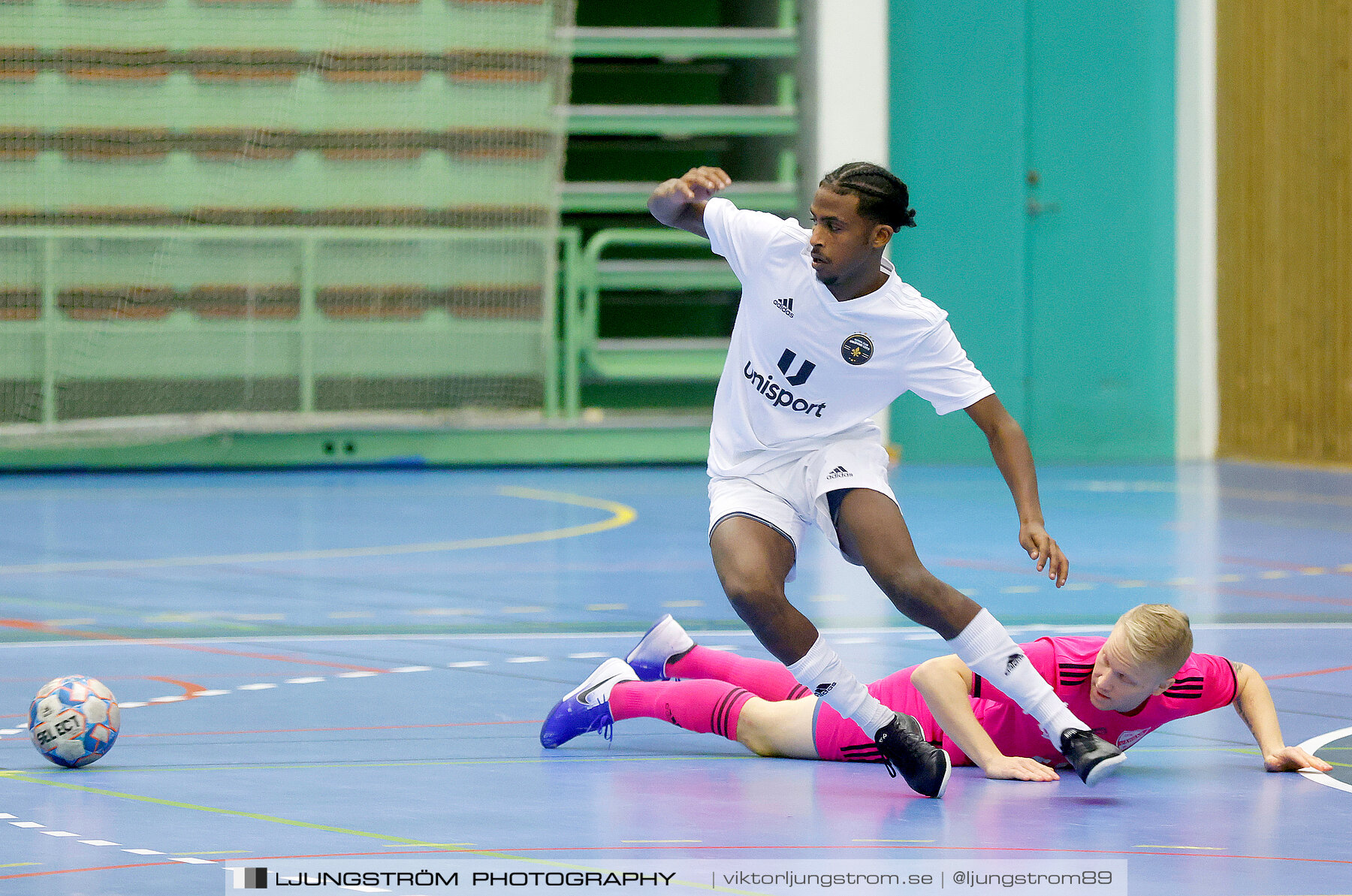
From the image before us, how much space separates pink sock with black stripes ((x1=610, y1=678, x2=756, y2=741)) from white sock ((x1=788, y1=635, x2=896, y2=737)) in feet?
1.62

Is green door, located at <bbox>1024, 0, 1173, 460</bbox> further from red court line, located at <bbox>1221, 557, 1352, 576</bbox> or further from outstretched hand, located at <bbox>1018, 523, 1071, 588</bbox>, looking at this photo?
outstretched hand, located at <bbox>1018, 523, 1071, 588</bbox>

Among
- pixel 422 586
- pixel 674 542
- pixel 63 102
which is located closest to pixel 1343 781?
pixel 422 586

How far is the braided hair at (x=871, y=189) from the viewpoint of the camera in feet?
16.0

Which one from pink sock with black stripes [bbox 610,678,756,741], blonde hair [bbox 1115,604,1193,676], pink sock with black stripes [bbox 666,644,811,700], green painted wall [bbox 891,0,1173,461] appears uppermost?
green painted wall [bbox 891,0,1173,461]

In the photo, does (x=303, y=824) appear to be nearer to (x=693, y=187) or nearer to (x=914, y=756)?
(x=914, y=756)

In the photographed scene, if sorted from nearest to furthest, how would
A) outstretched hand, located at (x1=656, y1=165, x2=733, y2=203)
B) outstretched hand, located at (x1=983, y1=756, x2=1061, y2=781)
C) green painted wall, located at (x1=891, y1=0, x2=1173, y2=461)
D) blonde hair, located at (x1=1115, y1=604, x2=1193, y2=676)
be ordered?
blonde hair, located at (x1=1115, y1=604, x2=1193, y2=676)
outstretched hand, located at (x1=983, y1=756, x2=1061, y2=781)
outstretched hand, located at (x1=656, y1=165, x2=733, y2=203)
green painted wall, located at (x1=891, y1=0, x2=1173, y2=461)

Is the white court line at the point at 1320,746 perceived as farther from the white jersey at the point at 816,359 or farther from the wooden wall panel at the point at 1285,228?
the wooden wall panel at the point at 1285,228

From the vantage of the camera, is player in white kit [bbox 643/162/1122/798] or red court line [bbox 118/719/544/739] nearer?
player in white kit [bbox 643/162/1122/798]

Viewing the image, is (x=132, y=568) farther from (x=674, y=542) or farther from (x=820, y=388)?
(x=820, y=388)

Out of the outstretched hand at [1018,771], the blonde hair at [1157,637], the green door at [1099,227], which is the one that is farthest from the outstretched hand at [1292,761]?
the green door at [1099,227]

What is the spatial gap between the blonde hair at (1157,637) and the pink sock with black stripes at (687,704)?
1129 millimetres

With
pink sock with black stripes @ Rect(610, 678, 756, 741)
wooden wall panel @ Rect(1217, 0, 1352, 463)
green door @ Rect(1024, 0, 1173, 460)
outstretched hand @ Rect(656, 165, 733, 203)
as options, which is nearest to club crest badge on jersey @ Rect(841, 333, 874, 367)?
outstretched hand @ Rect(656, 165, 733, 203)

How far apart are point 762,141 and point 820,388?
12.8 m

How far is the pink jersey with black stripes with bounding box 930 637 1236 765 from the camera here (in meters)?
4.73
